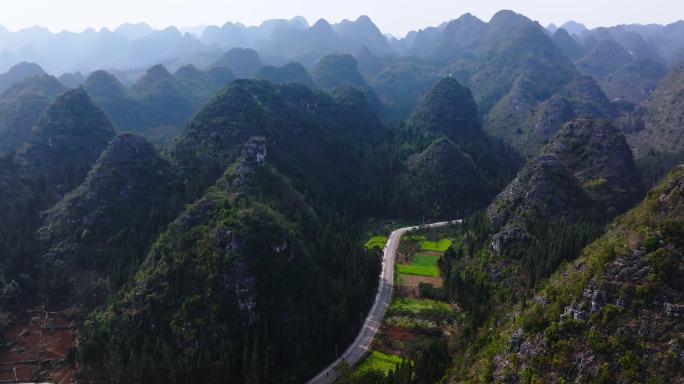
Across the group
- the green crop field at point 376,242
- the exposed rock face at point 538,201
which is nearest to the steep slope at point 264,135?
the green crop field at point 376,242


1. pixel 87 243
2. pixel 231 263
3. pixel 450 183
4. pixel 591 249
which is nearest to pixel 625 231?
pixel 591 249

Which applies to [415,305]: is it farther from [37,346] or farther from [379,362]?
[37,346]

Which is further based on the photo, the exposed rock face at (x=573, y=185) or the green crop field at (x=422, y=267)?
the green crop field at (x=422, y=267)

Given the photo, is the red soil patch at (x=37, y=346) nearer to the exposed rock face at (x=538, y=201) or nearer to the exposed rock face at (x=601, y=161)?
the exposed rock face at (x=538, y=201)

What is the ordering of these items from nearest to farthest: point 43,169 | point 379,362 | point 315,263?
point 379,362, point 315,263, point 43,169

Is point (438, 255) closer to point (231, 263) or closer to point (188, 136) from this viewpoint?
point (231, 263)

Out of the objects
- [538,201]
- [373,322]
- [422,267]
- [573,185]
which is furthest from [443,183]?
[373,322]
